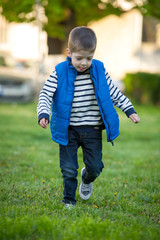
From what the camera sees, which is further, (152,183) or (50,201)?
(152,183)

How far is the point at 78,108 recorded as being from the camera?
3221 mm

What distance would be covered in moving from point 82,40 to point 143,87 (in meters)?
11.0

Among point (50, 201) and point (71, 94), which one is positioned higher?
→ point (71, 94)

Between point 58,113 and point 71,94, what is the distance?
210mm

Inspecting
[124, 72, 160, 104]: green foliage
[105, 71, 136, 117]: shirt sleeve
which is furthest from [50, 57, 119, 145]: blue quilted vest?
[124, 72, 160, 104]: green foliage

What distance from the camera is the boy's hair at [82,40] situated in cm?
296

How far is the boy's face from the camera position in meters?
3.00

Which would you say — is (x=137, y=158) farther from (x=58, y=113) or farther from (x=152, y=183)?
(x=58, y=113)

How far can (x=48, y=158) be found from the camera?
5.42 m

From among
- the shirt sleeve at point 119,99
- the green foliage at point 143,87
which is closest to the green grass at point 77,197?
the shirt sleeve at point 119,99

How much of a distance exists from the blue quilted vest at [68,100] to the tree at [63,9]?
31.4ft

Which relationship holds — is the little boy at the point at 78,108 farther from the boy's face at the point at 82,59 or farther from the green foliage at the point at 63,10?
the green foliage at the point at 63,10

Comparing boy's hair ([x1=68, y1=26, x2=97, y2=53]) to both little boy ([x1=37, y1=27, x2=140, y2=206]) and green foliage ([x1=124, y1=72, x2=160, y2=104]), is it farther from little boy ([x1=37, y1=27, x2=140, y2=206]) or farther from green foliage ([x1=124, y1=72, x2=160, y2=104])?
green foliage ([x1=124, y1=72, x2=160, y2=104])

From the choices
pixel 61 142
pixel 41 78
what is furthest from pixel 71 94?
pixel 41 78
